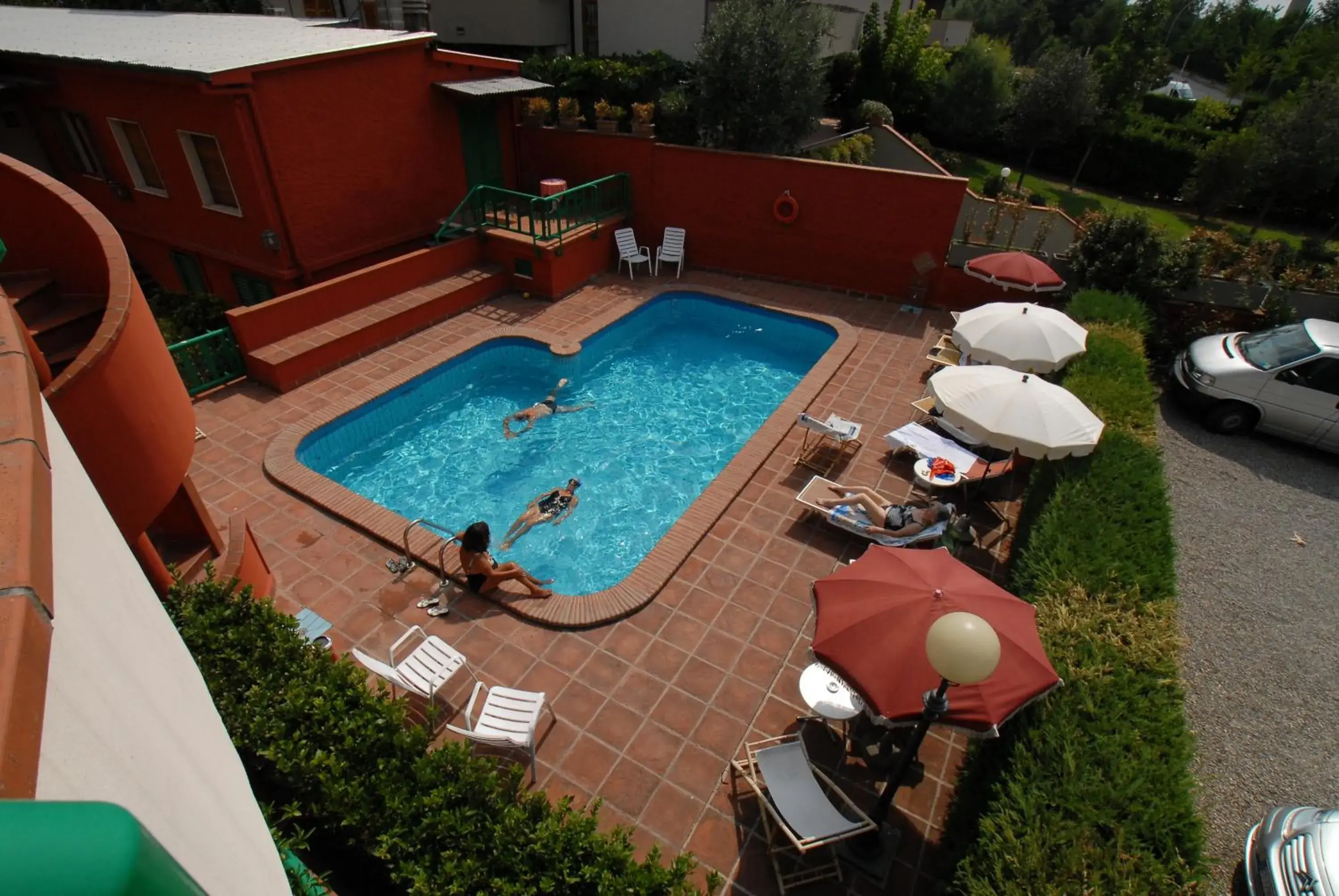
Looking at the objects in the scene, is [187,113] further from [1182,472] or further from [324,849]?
[1182,472]

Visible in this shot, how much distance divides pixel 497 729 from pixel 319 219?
10933 mm

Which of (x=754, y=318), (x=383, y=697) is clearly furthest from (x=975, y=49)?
(x=383, y=697)

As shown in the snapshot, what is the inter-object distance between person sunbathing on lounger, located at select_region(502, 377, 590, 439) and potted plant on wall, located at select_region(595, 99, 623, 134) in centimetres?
725

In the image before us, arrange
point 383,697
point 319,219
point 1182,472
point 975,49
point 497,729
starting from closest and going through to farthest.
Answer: point 383,697 < point 497,729 < point 1182,472 < point 319,219 < point 975,49

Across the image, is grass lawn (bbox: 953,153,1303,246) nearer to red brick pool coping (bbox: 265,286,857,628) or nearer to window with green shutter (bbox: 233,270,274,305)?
red brick pool coping (bbox: 265,286,857,628)

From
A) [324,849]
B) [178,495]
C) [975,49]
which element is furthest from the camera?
[975,49]

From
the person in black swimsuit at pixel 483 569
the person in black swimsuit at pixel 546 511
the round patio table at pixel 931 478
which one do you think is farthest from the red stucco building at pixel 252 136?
the round patio table at pixel 931 478

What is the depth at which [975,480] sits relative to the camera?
934 centimetres

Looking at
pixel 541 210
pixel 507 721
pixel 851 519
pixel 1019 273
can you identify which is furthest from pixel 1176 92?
pixel 507 721

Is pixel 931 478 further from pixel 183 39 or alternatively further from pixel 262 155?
pixel 183 39

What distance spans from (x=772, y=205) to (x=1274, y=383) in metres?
9.56

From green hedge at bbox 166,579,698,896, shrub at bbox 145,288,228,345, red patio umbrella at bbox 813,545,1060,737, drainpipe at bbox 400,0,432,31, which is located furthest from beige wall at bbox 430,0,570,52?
red patio umbrella at bbox 813,545,1060,737

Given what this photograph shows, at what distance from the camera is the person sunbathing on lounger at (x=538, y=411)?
1150 cm

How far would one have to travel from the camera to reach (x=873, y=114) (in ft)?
79.1
